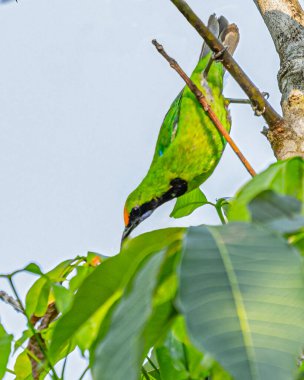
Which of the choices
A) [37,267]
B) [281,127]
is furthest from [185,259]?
[281,127]

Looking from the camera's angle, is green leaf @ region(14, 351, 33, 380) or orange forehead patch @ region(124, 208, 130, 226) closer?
green leaf @ region(14, 351, 33, 380)

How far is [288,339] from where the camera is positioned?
53cm

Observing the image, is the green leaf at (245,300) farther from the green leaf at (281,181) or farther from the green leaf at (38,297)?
the green leaf at (38,297)

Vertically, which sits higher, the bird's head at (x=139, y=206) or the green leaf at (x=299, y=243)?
the green leaf at (x=299, y=243)

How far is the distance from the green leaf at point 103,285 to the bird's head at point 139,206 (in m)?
3.07

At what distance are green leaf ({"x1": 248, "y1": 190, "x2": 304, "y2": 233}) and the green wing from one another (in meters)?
3.07

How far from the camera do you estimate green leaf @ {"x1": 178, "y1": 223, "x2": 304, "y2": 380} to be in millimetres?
505

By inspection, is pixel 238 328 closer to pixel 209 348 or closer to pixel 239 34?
pixel 209 348

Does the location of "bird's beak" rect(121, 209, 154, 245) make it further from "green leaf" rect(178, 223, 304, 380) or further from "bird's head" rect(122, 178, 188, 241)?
"green leaf" rect(178, 223, 304, 380)

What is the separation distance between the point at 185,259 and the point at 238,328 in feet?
0.29

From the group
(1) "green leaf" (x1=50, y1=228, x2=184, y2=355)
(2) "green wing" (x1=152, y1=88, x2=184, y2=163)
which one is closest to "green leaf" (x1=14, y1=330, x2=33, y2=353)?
(1) "green leaf" (x1=50, y1=228, x2=184, y2=355)

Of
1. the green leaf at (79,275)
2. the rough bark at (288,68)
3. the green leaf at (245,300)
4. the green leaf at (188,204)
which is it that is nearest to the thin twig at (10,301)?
the green leaf at (79,275)

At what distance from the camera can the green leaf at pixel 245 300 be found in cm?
50

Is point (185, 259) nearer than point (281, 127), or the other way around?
point (185, 259)
